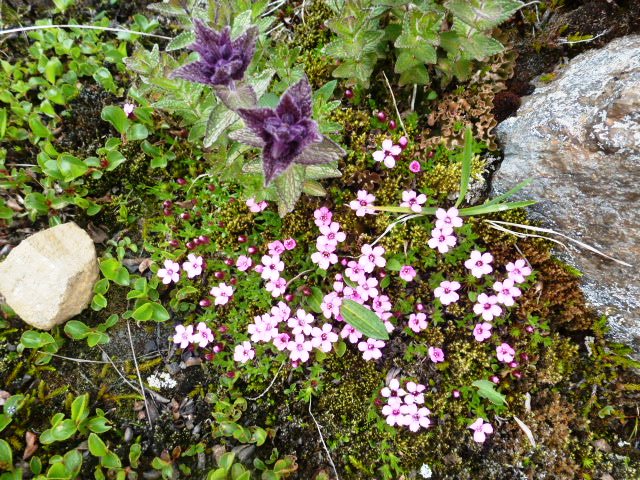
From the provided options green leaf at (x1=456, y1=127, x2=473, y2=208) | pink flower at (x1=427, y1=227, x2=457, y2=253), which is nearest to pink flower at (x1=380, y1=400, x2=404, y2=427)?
pink flower at (x1=427, y1=227, x2=457, y2=253)

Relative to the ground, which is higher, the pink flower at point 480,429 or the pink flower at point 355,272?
the pink flower at point 355,272

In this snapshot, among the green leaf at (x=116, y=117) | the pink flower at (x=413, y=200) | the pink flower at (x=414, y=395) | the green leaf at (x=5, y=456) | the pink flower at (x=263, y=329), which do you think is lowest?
the green leaf at (x=5, y=456)

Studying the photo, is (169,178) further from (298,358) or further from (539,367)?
(539,367)

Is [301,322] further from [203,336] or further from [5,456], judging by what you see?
[5,456]

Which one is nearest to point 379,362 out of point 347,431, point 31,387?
point 347,431

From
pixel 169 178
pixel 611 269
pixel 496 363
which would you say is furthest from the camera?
pixel 169 178

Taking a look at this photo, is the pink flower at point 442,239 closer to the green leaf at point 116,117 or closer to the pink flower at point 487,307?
the pink flower at point 487,307

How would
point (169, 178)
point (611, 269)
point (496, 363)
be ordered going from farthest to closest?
point (169, 178) < point (496, 363) < point (611, 269)

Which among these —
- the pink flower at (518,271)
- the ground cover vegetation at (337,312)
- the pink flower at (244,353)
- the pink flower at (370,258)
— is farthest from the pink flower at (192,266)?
the pink flower at (518,271)
